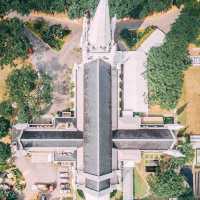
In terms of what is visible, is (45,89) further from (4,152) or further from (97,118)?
(4,152)

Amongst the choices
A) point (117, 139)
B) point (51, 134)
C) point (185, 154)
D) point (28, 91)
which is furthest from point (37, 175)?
point (185, 154)

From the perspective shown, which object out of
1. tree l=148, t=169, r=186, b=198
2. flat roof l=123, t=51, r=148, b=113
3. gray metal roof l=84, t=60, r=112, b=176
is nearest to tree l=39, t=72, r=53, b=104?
gray metal roof l=84, t=60, r=112, b=176

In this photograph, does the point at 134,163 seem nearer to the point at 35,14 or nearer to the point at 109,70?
the point at 109,70

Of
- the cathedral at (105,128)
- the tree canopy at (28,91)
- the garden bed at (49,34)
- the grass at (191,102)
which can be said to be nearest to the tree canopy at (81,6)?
the cathedral at (105,128)

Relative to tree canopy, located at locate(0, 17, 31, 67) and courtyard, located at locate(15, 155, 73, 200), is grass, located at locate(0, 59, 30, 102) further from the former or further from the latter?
courtyard, located at locate(15, 155, 73, 200)

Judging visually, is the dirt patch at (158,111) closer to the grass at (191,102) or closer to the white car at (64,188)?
the grass at (191,102)
